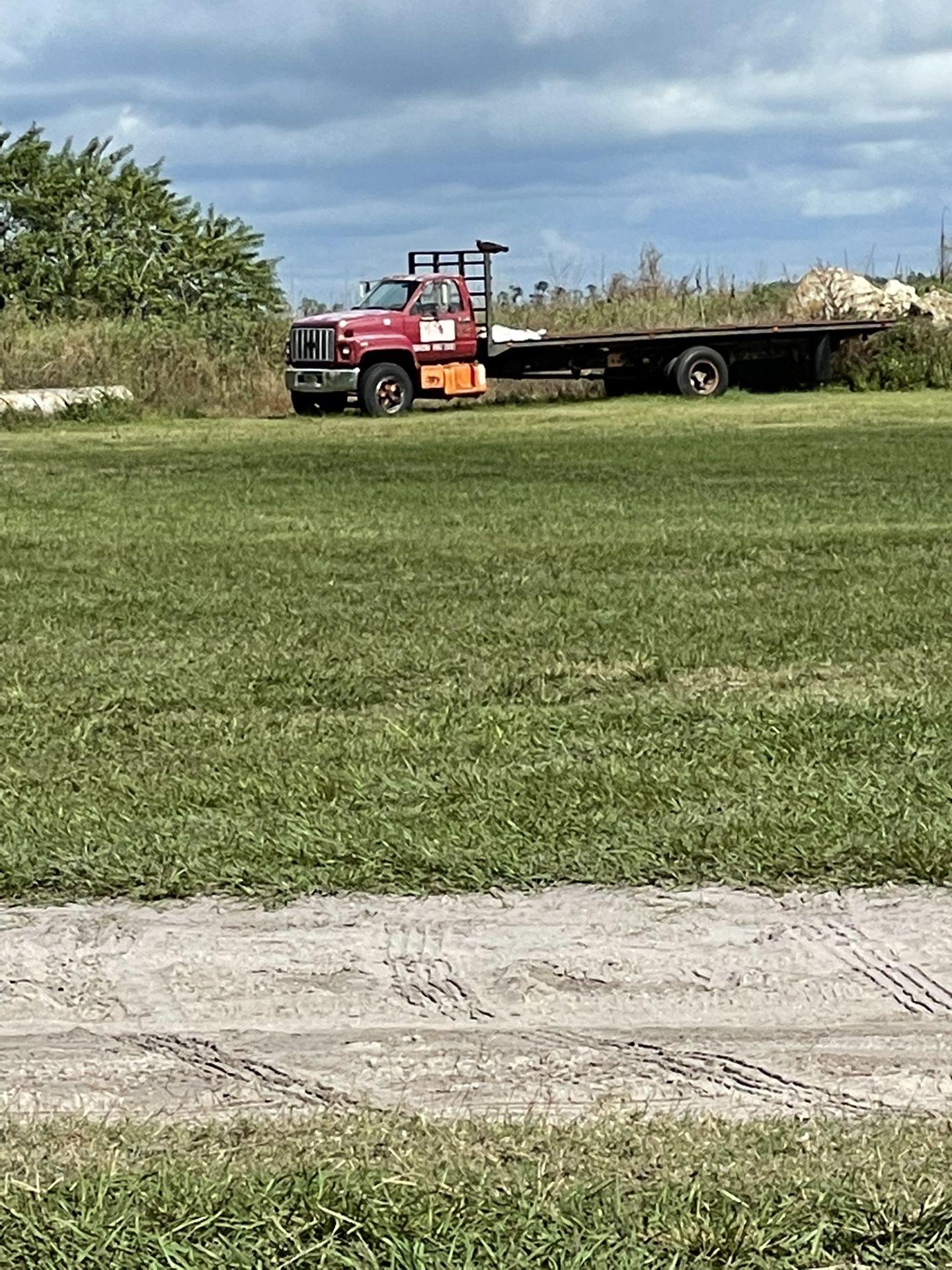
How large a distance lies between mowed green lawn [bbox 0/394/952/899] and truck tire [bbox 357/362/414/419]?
13562 mm

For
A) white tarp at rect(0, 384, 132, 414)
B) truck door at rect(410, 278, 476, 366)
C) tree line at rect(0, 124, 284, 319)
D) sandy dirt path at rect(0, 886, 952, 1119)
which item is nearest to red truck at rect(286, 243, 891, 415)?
truck door at rect(410, 278, 476, 366)

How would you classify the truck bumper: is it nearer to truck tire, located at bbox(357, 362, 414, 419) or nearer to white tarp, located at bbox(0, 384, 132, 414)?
truck tire, located at bbox(357, 362, 414, 419)

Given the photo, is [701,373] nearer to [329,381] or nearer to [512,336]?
[512,336]

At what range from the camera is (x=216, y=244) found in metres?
40.3

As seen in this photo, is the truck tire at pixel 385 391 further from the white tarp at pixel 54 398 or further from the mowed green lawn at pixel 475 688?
the mowed green lawn at pixel 475 688

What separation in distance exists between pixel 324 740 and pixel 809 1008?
2464 mm

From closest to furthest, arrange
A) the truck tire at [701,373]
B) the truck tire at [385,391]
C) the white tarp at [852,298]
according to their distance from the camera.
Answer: the truck tire at [385,391] < the truck tire at [701,373] < the white tarp at [852,298]

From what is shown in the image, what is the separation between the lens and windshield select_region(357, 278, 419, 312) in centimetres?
2938

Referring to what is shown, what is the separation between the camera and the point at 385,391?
28.9 metres

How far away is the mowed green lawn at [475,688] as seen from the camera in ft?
15.6

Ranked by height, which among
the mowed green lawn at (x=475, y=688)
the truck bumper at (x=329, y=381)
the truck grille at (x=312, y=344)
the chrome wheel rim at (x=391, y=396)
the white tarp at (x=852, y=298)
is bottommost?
the mowed green lawn at (x=475, y=688)

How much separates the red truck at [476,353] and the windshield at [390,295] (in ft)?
0.07

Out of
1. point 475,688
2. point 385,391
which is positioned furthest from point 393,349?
point 475,688

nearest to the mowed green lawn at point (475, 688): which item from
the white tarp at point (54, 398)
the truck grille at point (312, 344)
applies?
the white tarp at point (54, 398)
